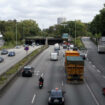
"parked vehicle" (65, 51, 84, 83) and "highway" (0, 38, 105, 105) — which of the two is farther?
"parked vehicle" (65, 51, 84, 83)

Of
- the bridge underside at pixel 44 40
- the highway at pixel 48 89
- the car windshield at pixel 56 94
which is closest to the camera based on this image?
the car windshield at pixel 56 94

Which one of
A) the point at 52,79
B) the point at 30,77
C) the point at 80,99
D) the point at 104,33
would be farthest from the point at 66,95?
the point at 104,33

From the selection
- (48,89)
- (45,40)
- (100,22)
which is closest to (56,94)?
(48,89)

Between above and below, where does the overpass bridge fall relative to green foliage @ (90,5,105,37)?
below

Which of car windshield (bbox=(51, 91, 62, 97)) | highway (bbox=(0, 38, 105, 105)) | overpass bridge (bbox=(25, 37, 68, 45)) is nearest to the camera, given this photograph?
car windshield (bbox=(51, 91, 62, 97))

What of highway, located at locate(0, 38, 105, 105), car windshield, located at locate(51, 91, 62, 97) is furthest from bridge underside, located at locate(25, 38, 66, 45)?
car windshield, located at locate(51, 91, 62, 97)

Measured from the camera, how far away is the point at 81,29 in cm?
18688

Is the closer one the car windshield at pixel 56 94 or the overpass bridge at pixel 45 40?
the car windshield at pixel 56 94

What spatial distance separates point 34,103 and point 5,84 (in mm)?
7871

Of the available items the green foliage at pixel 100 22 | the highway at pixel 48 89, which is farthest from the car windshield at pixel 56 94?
the green foliage at pixel 100 22

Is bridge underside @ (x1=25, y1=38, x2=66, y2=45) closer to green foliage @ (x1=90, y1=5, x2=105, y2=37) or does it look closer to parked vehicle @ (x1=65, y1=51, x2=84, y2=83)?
green foliage @ (x1=90, y1=5, x2=105, y2=37)

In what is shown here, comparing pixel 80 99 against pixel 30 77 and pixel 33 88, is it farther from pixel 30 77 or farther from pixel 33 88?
pixel 30 77

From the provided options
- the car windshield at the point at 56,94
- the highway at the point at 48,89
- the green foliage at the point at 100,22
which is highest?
the green foliage at the point at 100,22

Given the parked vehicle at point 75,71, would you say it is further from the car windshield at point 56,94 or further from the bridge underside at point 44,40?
the bridge underside at point 44,40
